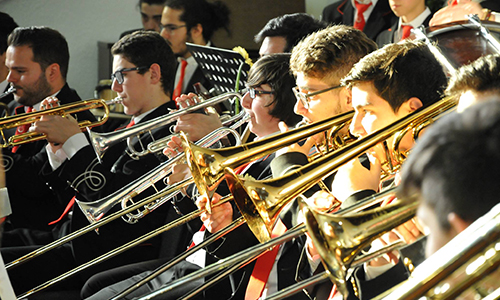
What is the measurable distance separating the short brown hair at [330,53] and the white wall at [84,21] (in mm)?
3884

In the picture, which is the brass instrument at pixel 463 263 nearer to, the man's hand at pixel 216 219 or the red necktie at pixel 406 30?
the man's hand at pixel 216 219

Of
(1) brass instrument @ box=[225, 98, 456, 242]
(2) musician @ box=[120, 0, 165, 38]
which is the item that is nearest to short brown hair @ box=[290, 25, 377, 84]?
(1) brass instrument @ box=[225, 98, 456, 242]

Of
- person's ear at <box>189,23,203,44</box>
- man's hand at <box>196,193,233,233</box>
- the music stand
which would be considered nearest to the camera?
man's hand at <box>196,193,233,233</box>

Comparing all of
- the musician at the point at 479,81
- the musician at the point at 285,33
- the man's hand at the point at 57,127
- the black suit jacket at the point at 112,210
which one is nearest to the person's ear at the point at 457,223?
the musician at the point at 479,81

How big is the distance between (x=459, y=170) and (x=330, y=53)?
1.49 m

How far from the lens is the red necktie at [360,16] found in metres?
4.00

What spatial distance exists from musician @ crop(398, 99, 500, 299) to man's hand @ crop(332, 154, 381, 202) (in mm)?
940

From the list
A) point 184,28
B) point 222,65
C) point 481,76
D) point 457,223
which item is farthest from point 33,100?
point 457,223

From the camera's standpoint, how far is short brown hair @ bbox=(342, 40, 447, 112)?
5.49 feet

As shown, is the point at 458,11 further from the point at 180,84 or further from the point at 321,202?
the point at 180,84

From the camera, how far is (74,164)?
273 cm

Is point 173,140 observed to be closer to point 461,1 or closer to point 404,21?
point 461,1

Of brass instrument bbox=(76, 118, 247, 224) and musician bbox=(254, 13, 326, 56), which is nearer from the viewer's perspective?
brass instrument bbox=(76, 118, 247, 224)

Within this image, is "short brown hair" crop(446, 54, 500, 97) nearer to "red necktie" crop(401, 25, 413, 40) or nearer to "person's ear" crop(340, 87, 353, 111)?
"person's ear" crop(340, 87, 353, 111)
